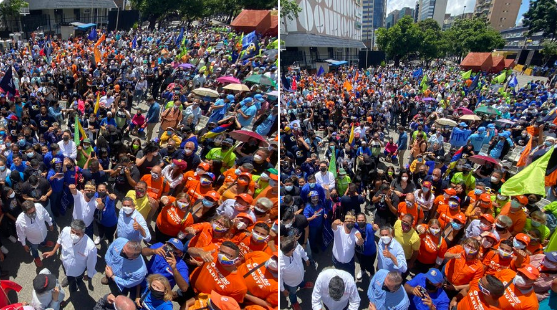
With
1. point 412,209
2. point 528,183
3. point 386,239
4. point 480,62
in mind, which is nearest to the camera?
point 386,239

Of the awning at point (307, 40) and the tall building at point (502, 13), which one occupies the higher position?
the tall building at point (502, 13)

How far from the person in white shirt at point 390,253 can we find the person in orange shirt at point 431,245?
1.76ft

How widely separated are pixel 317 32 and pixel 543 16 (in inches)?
995

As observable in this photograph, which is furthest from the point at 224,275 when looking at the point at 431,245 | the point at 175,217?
the point at 431,245

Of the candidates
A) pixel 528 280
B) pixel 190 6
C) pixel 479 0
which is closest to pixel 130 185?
pixel 528 280

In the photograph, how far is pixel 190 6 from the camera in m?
44.7

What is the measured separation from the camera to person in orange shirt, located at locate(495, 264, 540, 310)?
3.57 m

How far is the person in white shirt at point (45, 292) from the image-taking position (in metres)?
3.71

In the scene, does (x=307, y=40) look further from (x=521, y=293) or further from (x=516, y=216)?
(x=521, y=293)

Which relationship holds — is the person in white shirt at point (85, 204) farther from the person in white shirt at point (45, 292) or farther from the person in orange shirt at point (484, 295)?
the person in orange shirt at point (484, 295)

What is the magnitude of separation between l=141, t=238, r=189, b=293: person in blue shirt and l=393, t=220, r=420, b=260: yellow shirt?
273cm

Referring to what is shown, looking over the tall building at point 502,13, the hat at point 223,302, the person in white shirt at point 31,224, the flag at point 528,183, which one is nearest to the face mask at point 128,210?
the person in white shirt at point 31,224

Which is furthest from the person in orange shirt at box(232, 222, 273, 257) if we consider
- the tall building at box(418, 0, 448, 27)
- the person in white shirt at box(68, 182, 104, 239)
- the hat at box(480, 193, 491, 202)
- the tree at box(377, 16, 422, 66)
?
the tall building at box(418, 0, 448, 27)

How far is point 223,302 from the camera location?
3.29 m
